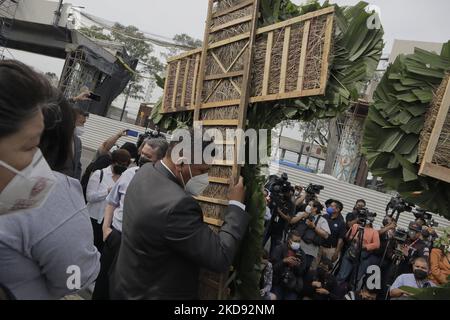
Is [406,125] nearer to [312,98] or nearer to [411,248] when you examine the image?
[312,98]

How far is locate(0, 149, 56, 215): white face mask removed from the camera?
3.72 ft

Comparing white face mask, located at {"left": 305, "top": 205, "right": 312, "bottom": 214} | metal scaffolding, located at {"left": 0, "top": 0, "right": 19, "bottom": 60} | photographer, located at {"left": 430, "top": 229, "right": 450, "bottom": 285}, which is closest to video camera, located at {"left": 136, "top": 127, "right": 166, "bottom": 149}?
white face mask, located at {"left": 305, "top": 205, "right": 312, "bottom": 214}

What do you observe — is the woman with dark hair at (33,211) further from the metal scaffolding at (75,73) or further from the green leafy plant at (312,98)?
the metal scaffolding at (75,73)

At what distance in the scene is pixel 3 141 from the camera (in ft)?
3.61

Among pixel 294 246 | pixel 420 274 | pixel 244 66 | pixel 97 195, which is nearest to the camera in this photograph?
pixel 244 66

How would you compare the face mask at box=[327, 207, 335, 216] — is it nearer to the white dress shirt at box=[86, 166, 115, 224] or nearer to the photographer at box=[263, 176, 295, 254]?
the photographer at box=[263, 176, 295, 254]

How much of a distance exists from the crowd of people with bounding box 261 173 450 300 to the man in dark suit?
273cm

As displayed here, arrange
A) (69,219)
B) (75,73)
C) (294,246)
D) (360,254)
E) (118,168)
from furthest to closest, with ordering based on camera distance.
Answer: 1. (75,73)
2. (360,254)
3. (294,246)
4. (118,168)
5. (69,219)

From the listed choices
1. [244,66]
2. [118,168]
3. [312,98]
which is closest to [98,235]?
[118,168]

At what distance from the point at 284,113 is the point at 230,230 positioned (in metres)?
1.05

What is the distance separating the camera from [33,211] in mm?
1202

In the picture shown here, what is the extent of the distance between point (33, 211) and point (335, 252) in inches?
223
